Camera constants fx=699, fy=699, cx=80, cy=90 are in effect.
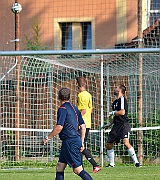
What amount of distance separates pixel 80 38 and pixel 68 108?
14062 mm

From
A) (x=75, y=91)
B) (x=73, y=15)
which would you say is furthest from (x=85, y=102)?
(x=73, y=15)

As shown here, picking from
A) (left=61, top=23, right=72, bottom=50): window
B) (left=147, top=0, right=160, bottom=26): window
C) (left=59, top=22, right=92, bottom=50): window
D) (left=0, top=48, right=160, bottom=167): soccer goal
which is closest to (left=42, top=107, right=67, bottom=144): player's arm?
(left=0, top=48, right=160, bottom=167): soccer goal

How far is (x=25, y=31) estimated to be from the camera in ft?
74.3

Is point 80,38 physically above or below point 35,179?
above

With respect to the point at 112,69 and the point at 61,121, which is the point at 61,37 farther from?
the point at 61,121

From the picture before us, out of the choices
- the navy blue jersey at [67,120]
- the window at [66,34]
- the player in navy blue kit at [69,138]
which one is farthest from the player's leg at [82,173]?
the window at [66,34]

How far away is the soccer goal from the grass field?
2.18 m

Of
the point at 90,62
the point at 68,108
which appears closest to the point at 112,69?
the point at 90,62

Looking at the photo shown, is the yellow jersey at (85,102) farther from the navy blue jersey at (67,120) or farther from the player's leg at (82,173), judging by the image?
the player's leg at (82,173)

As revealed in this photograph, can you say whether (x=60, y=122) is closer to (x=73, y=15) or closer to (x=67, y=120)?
(x=67, y=120)

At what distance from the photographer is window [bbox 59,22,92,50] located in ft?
77.8

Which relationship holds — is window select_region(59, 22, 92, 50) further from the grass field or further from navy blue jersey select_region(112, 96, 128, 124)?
the grass field

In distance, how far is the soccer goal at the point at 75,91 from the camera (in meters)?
17.1

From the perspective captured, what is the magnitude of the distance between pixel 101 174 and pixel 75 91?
237 inches
